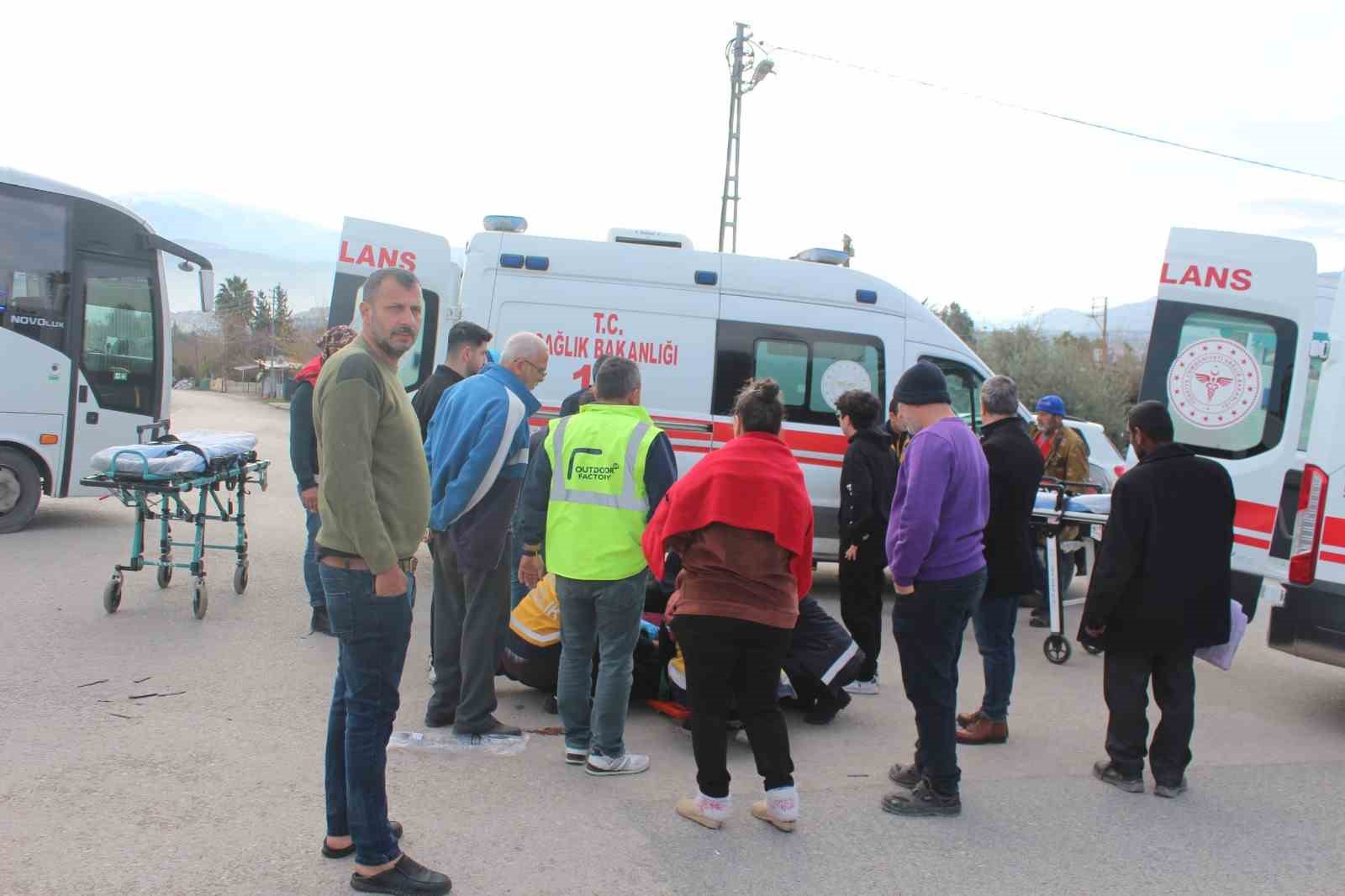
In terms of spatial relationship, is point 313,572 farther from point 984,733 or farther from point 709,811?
point 984,733

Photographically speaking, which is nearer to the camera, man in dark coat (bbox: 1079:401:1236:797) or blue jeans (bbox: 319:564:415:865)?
blue jeans (bbox: 319:564:415:865)

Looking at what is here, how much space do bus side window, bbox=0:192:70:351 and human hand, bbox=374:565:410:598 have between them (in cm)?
958

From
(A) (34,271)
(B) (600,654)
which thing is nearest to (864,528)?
(B) (600,654)

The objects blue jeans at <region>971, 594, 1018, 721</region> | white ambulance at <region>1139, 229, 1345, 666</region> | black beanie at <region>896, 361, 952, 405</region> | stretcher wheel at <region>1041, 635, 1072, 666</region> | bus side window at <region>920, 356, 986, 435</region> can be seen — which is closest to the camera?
black beanie at <region>896, 361, 952, 405</region>

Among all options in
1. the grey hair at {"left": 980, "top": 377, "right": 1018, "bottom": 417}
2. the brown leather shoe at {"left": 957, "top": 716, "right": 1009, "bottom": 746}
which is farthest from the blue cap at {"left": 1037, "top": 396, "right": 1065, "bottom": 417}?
the brown leather shoe at {"left": 957, "top": 716, "right": 1009, "bottom": 746}

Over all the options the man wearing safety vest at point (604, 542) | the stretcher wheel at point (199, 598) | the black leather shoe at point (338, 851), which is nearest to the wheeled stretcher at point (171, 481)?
the stretcher wheel at point (199, 598)

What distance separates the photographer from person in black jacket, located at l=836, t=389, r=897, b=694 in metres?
6.41

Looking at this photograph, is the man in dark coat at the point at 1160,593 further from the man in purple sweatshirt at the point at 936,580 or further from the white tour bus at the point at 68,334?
the white tour bus at the point at 68,334

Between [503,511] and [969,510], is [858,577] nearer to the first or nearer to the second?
[969,510]

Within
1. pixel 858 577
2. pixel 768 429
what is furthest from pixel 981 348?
pixel 768 429

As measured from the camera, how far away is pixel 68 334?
35.9 feet

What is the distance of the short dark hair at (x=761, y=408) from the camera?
413cm

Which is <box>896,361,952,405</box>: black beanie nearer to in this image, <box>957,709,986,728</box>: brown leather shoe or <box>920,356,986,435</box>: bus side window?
<box>957,709,986,728</box>: brown leather shoe

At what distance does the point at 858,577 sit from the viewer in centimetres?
643
